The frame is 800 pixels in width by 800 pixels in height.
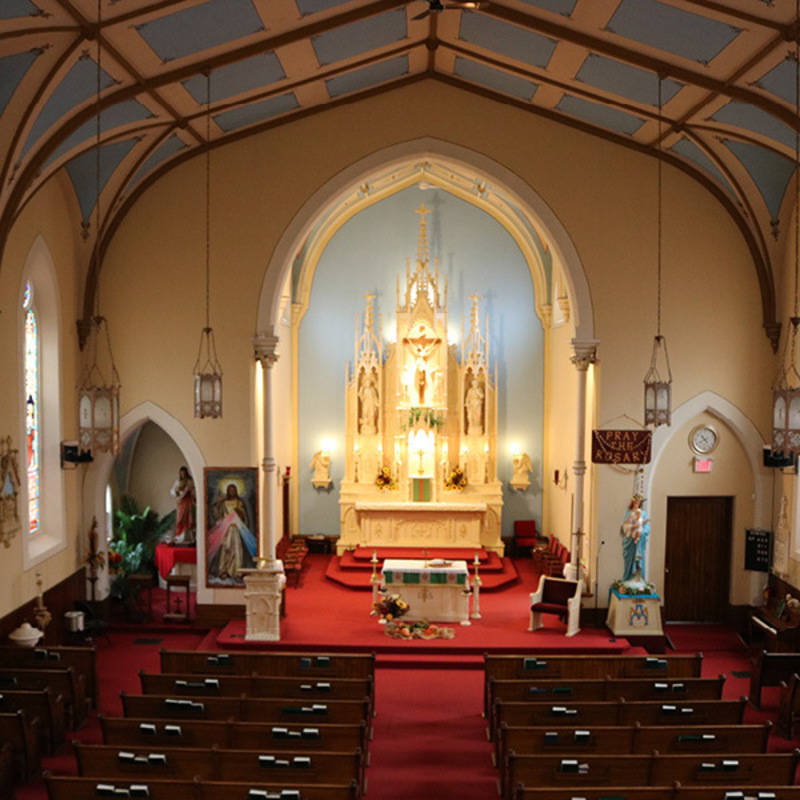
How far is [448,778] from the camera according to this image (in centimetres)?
991

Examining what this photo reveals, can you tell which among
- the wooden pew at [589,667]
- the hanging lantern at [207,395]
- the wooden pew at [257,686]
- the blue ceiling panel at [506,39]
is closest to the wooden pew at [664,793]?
the wooden pew at [257,686]

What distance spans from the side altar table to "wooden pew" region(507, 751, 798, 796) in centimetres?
717

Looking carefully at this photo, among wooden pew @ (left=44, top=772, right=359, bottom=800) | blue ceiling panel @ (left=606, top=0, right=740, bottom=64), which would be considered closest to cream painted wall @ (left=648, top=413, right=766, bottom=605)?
blue ceiling panel @ (left=606, top=0, right=740, bottom=64)

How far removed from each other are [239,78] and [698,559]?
442 inches

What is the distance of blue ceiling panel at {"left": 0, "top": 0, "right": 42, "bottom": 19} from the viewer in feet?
27.5

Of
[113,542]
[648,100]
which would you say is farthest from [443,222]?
[113,542]

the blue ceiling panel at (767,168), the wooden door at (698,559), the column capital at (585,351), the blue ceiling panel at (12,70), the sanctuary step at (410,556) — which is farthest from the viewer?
the sanctuary step at (410,556)

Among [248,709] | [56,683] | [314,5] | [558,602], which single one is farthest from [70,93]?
[558,602]

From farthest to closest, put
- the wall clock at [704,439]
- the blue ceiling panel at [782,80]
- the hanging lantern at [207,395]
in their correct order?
the wall clock at [704,439], the hanging lantern at [207,395], the blue ceiling panel at [782,80]

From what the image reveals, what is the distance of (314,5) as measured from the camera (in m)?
10.8

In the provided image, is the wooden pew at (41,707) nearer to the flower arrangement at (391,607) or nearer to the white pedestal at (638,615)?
the flower arrangement at (391,607)

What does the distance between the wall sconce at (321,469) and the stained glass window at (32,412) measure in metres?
7.39

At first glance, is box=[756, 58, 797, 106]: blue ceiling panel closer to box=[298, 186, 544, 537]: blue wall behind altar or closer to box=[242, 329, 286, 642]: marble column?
box=[242, 329, 286, 642]: marble column

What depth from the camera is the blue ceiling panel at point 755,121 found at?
12031mm
